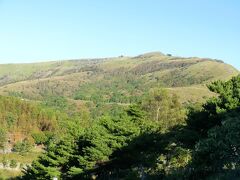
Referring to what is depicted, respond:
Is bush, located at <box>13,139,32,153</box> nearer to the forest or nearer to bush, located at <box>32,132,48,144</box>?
bush, located at <box>32,132,48,144</box>

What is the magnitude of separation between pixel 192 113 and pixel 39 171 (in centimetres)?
2087

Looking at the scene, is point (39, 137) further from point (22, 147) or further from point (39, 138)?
point (22, 147)

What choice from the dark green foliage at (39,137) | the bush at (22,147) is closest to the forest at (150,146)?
the bush at (22,147)

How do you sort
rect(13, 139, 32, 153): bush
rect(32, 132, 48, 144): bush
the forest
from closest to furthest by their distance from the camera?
the forest → rect(13, 139, 32, 153): bush → rect(32, 132, 48, 144): bush

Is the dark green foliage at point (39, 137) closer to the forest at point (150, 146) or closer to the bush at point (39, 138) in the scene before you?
the bush at point (39, 138)

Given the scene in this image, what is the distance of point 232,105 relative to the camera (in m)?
37.9

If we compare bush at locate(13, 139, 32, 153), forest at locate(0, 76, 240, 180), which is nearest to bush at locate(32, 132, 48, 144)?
bush at locate(13, 139, 32, 153)

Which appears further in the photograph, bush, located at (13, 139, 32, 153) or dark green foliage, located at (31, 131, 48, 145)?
dark green foliage, located at (31, 131, 48, 145)

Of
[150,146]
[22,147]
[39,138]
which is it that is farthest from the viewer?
[39,138]

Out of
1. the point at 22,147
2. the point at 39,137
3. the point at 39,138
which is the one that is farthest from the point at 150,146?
the point at 39,137

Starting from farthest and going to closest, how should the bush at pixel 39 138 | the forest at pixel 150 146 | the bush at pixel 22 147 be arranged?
the bush at pixel 39 138, the bush at pixel 22 147, the forest at pixel 150 146

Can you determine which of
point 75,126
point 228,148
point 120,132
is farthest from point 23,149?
point 228,148

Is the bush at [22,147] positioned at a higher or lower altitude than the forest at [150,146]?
lower

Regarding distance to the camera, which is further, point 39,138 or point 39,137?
point 39,137
